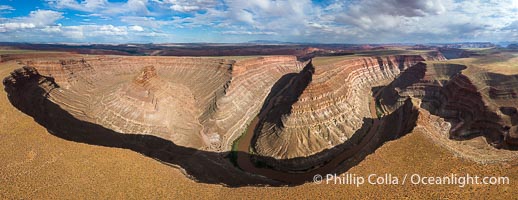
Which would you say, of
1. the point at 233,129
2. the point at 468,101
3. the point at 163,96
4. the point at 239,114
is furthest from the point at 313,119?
the point at 468,101

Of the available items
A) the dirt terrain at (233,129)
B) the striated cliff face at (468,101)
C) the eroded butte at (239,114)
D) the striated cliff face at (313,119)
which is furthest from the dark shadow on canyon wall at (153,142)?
the striated cliff face at (468,101)

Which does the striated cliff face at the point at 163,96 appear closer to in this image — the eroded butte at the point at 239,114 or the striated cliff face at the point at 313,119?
the eroded butte at the point at 239,114

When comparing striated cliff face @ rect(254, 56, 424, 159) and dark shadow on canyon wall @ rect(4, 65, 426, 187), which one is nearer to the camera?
dark shadow on canyon wall @ rect(4, 65, 426, 187)

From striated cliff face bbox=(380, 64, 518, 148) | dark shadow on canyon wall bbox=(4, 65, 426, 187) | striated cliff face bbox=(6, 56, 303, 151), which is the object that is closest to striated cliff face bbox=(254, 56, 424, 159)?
dark shadow on canyon wall bbox=(4, 65, 426, 187)

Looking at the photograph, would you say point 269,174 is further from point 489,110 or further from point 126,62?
point 126,62

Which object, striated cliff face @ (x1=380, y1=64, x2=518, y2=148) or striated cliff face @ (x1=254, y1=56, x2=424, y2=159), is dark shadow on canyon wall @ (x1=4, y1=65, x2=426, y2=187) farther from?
striated cliff face @ (x1=380, y1=64, x2=518, y2=148)

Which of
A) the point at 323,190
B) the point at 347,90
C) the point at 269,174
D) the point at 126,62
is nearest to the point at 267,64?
the point at 347,90
